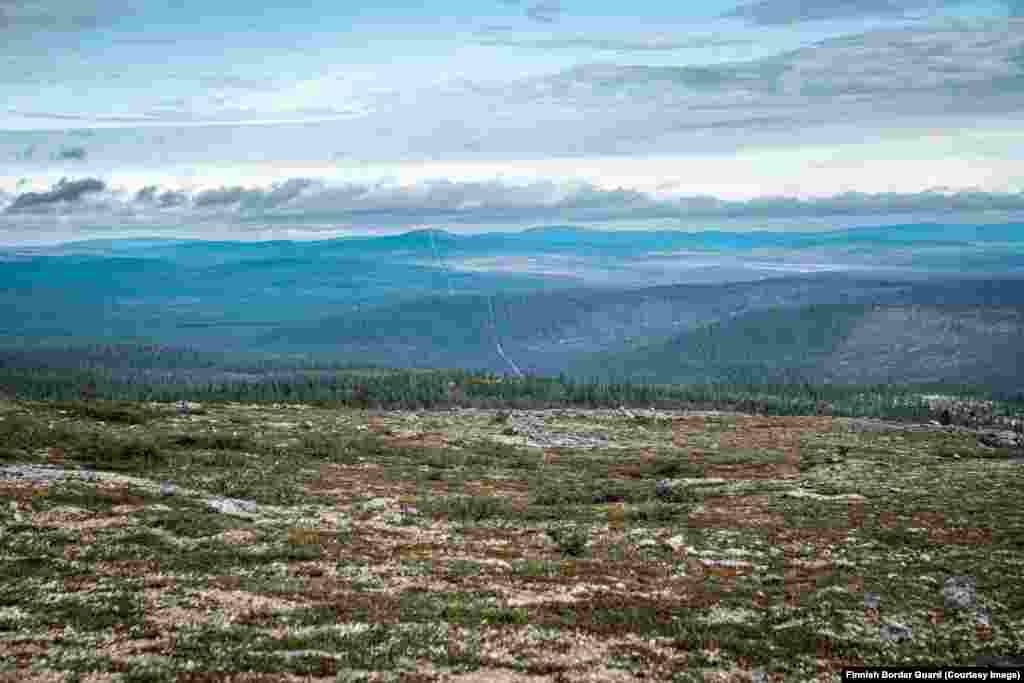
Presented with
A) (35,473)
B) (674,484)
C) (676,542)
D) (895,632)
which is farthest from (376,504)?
(895,632)

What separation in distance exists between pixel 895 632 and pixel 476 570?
1511 cm

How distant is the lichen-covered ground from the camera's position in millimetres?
21672

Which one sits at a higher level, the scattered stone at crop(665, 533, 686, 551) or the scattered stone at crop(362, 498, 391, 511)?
the scattered stone at crop(665, 533, 686, 551)

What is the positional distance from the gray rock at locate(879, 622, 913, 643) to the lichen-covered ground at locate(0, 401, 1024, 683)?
8 centimetres

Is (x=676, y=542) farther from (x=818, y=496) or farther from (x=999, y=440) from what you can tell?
(x=999, y=440)

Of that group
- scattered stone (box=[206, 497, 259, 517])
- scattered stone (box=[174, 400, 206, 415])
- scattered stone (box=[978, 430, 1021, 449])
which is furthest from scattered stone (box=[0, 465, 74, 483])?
scattered stone (box=[978, 430, 1021, 449])

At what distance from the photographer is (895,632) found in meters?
25.4

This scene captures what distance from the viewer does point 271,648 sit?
70.3 feet

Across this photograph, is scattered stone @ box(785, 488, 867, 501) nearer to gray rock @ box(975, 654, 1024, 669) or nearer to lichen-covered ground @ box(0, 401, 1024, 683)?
lichen-covered ground @ box(0, 401, 1024, 683)

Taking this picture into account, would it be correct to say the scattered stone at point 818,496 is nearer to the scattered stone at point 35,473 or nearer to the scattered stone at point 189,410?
the scattered stone at point 35,473

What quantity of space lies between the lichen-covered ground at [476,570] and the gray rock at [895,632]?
0.26ft

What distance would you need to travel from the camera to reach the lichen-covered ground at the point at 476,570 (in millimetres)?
21672

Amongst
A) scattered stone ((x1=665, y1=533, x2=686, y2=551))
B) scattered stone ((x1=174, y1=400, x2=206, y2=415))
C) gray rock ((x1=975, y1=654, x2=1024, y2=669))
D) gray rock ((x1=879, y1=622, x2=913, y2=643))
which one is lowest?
scattered stone ((x1=174, y1=400, x2=206, y2=415))

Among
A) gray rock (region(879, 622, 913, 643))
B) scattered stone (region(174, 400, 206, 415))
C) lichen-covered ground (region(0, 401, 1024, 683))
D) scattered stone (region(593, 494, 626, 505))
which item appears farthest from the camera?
scattered stone (region(174, 400, 206, 415))
